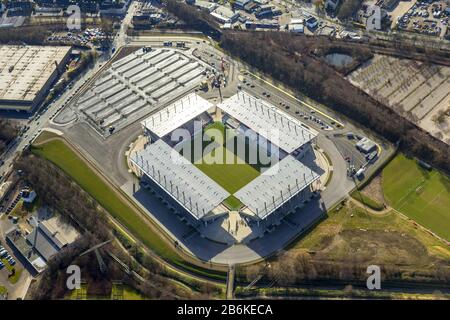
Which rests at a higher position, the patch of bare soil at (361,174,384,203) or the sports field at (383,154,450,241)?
the patch of bare soil at (361,174,384,203)

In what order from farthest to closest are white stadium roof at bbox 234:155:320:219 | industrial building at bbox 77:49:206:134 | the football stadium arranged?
industrial building at bbox 77:49:206:134
the football stadium
white stadium roof at bbox 234:155:320:219

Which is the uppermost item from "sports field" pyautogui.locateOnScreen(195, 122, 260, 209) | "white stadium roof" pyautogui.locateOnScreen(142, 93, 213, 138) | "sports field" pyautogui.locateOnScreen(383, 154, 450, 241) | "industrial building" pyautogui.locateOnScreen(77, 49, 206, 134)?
"industrial building" pyautogui.locateOnScreen(77, 49, 206, 134)

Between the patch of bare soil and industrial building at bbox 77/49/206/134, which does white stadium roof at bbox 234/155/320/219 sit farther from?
industrial building at bbox 77/49/206/134

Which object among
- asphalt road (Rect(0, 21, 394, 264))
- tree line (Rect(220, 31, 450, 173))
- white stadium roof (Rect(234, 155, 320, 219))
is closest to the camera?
asphalt road (Rect(0, 21, 394, 264))

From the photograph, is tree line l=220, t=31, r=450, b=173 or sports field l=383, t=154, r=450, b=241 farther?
tree line l=220, t=31, r=450, b=173

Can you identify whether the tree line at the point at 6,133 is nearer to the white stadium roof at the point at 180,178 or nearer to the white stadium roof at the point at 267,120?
the white stadium roof at the point at 180,178

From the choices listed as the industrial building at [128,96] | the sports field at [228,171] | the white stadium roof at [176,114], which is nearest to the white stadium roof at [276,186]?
the sports field at [228,171]

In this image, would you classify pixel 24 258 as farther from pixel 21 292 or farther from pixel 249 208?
pixel 249 208

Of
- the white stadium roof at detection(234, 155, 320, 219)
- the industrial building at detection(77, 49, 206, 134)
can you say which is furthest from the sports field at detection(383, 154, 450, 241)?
the industrial building at detection(77, 49, 206, 134)

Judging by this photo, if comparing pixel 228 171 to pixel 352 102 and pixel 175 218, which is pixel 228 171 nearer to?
pixel 175 218
